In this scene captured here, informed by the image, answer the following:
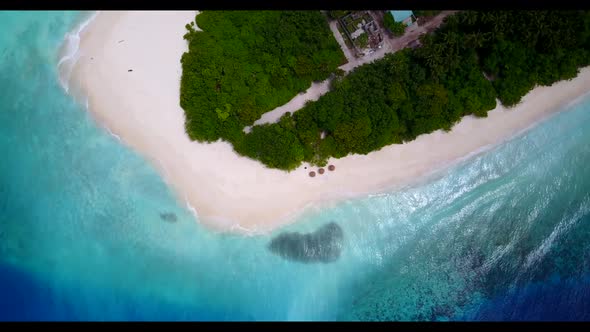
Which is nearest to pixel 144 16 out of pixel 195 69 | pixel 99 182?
pixel 195 69

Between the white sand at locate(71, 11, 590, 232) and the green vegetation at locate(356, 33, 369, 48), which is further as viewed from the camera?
the white sand at locate(71, 11, 590, 232)

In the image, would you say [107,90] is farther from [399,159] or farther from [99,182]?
[399,159]

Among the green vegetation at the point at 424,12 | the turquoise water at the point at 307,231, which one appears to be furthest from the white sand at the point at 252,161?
the green vegetation at the point at 424,12

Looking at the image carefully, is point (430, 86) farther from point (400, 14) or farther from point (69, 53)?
point (69, 53)

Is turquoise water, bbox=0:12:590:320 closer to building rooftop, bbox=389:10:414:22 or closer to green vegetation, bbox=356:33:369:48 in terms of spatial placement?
green vegetation, bbox=356:33:369:48

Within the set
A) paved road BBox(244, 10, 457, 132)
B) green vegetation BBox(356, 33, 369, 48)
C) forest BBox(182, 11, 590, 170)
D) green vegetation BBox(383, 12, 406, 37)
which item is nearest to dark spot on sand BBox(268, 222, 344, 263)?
forest BBox(182, 11, 590, 170)

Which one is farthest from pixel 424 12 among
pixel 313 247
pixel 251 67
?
pixel 313 247

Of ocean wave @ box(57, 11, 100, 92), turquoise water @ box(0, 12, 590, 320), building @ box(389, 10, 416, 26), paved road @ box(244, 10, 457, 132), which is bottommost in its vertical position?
turquoise water @ box(0, 12, 590, 320)
